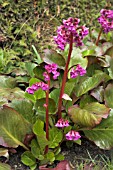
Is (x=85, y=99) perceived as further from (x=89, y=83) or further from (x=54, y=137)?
(x=54, y=137)

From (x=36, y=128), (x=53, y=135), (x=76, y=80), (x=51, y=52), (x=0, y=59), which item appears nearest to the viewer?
(x=36, y=128)

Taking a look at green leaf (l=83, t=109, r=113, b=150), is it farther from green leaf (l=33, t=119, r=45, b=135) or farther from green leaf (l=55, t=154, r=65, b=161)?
green leaf (l=33, t=119, r=45, b=135)

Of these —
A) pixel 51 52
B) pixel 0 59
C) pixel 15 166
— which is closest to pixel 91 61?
pixel 51 52

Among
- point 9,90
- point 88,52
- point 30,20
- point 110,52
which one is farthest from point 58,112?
point 30,20

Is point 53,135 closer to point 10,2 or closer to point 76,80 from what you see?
point 76,80

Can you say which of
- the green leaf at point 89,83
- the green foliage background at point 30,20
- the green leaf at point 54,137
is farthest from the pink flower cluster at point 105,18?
the green leaf at point 54,137

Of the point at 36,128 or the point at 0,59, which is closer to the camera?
the point at 36,128
